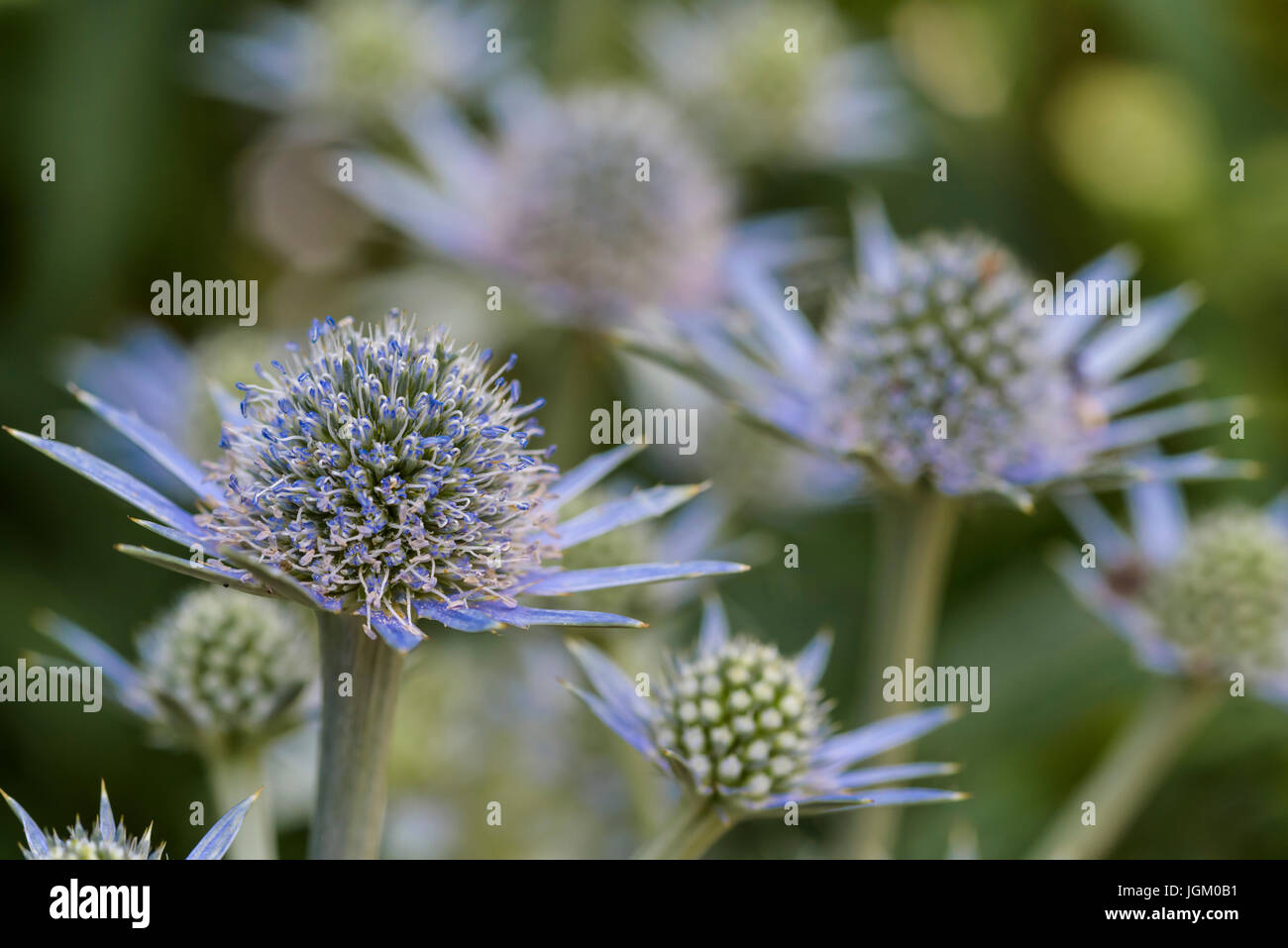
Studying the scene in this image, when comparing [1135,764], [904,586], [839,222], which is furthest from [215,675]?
[839,222]

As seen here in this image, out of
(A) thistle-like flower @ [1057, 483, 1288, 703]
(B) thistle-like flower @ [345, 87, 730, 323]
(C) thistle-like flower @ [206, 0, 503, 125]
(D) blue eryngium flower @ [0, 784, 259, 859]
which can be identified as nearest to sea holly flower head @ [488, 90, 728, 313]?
(B) thistle-like flower @ [345, 87, 730, 323]

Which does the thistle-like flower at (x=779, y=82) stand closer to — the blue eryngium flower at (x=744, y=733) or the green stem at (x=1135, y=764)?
the green stem at (x=1135, y=764)

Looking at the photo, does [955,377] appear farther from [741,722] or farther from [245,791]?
[245,791]

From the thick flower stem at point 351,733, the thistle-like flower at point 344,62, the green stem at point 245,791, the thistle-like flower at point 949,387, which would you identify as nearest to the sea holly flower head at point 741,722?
the thick flower stem at point 351,733

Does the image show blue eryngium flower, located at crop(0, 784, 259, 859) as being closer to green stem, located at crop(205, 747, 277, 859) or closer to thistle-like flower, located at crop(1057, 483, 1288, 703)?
green stem, located at crop(205, 747, 277, 859)
